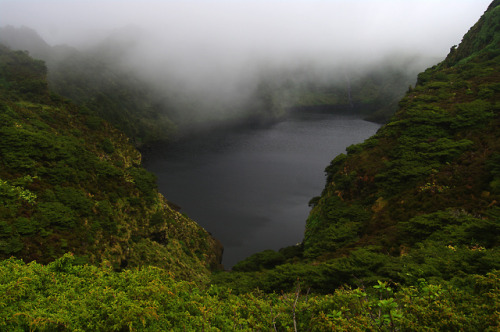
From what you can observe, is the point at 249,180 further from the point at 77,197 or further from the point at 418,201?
the point at 418,201

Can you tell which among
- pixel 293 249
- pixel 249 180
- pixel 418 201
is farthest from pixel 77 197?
pixel 249 180

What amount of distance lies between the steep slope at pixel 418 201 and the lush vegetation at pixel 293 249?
144mm

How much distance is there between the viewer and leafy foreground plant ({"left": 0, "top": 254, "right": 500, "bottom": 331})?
7.89m

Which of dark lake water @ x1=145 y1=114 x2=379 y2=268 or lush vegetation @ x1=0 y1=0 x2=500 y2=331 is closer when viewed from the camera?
lush vegetation @ x1=0 y1=0 x2=500 y2=331

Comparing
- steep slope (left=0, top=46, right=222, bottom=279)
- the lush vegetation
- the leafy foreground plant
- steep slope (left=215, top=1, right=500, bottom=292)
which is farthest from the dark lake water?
the leafy foreground plant

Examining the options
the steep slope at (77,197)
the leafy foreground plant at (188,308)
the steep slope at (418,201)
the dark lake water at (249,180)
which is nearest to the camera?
the leafy foreground plant at (188,308)

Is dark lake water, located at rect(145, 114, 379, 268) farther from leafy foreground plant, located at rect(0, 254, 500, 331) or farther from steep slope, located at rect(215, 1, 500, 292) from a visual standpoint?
leafy foreground plant, located at rect(0, 254, 500, 331)

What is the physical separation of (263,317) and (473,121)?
36174 millimetres

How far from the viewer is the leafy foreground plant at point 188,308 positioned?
7887mm

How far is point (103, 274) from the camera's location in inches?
481

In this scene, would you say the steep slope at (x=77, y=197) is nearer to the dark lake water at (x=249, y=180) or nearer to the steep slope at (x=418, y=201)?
the dark lake water at (x=249, y=180)

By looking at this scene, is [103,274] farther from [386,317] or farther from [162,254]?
[162,254]

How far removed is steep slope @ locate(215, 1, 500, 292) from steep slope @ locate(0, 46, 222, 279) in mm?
15181

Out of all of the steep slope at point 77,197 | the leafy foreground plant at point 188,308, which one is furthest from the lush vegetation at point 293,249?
the steep slope at point 77,197
